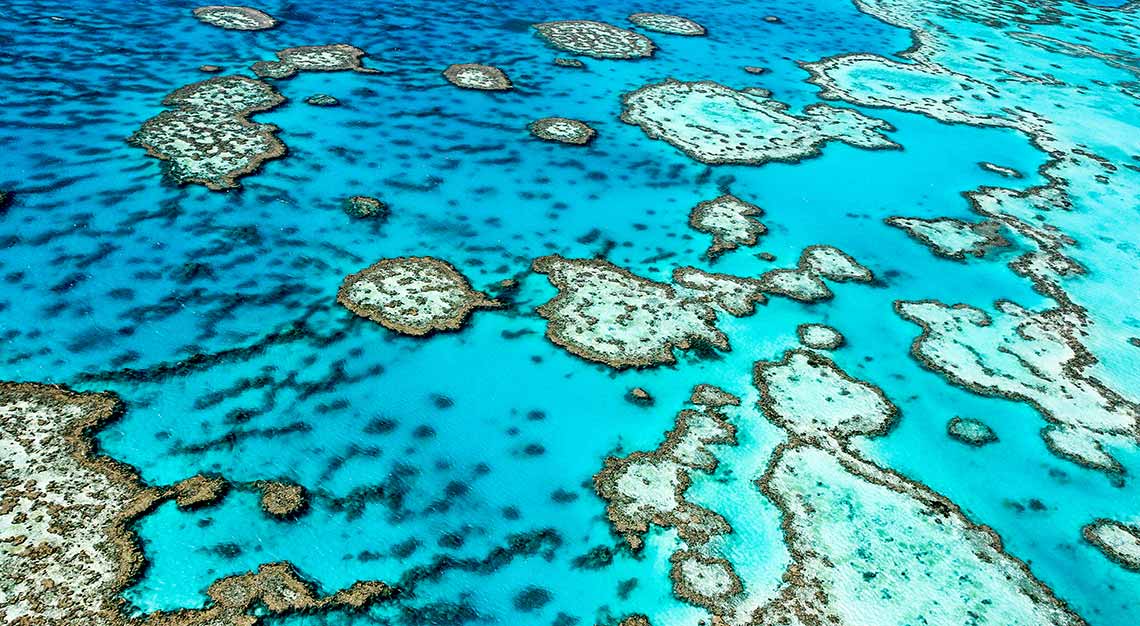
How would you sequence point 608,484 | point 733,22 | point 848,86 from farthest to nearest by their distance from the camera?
1. point 733,22
2. point 848,86
3. point 608,484

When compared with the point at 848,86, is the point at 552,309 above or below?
below

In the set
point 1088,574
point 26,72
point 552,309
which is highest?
point 26,72

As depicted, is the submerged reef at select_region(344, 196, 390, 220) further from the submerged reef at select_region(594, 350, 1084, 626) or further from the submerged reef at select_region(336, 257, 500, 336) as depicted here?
the submerged reef at select_region(594, 350, 1084, 626)

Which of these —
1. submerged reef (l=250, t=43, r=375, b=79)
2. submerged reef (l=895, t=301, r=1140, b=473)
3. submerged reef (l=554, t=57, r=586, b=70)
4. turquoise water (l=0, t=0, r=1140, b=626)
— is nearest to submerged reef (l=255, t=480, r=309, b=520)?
turquoise water (l=0, t=0, r=1140, b=626)

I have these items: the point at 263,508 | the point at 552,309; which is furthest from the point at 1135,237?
the point at 263,508

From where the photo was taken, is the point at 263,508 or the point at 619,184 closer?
the point at 263,508

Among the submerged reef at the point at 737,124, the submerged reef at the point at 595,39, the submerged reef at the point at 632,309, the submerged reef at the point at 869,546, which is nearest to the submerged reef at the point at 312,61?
the submerged reef at the point at 595,39

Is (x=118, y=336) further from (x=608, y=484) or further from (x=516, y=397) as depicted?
(x=608, y=484)

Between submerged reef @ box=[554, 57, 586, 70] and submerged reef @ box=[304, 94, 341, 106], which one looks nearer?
submerged reef @ box=[304, 94, 341, 106]
